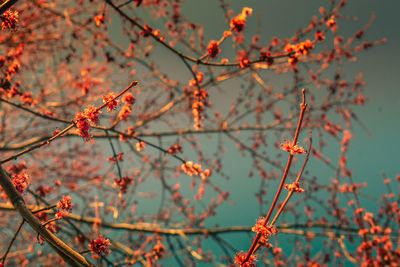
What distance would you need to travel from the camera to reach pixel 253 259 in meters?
1.51

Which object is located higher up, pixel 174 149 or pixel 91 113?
pixel 174 149

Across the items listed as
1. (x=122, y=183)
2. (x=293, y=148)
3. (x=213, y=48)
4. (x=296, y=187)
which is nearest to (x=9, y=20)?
(x=213, y=48)

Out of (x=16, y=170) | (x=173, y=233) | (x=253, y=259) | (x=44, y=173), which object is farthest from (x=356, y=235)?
(x=44, y=173)

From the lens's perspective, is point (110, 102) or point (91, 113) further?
point (91, 113)

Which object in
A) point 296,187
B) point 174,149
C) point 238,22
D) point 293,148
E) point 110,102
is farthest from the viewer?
point 174,149

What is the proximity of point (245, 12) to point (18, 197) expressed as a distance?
2169 mm

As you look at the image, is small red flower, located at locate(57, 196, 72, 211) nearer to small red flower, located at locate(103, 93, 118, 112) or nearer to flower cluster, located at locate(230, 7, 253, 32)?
small red flower, located at locate(103, 93, 118, 112)

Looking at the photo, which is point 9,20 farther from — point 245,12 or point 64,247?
point 245,12

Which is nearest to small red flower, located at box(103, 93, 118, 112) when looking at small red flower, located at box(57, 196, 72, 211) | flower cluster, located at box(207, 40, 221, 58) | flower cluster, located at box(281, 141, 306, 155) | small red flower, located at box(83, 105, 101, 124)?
small red flower, located at box(83, 105, 101, 124)

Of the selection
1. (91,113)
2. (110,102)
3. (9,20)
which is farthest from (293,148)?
(9,20)

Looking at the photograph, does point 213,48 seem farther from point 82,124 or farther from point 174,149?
point 82,124

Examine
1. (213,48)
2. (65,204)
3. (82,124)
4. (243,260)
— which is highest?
(213,48)

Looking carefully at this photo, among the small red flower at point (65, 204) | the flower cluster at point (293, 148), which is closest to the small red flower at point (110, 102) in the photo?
the small red flower at point (65, 204)

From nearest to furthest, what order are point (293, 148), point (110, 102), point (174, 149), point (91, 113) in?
point (293, 148)
point (110, 102)
point (91, 113)
point (174, 149)
